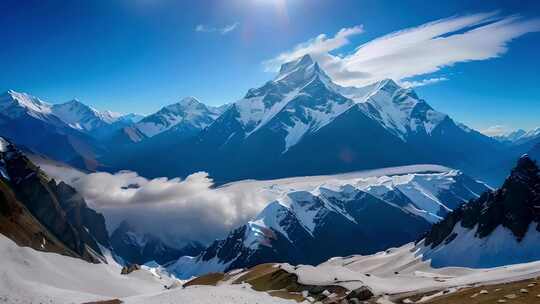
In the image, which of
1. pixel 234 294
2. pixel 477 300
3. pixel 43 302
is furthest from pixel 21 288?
pixel 477 300

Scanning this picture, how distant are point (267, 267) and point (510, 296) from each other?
9591 cm

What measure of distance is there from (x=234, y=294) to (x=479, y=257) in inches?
6010

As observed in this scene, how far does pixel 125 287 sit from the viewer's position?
123 metres

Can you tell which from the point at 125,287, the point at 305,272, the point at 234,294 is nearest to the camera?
the point at 234,294

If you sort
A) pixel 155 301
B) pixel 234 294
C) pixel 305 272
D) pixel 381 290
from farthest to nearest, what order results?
pixel 305 272
pixel 381 290
pixel 234 294
pixel 155 301

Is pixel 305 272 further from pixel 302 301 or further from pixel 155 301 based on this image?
pixel 155 301

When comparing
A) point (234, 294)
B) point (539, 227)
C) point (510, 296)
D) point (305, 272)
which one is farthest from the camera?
point (539, 227)

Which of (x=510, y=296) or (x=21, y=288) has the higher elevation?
(x=21, y=288)

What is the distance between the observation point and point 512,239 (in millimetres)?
192500

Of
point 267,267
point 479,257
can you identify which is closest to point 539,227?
point 479,257

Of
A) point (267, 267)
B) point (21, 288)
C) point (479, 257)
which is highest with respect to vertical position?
point (21, 288)

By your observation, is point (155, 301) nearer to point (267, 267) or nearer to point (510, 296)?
point (510, 296)

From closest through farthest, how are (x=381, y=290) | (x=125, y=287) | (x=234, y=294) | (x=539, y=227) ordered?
(x=234, y=294)
(x=381, y=290)
(x=125, y=287)
(x=539, y=227)

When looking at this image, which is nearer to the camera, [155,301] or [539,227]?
[155,301]
